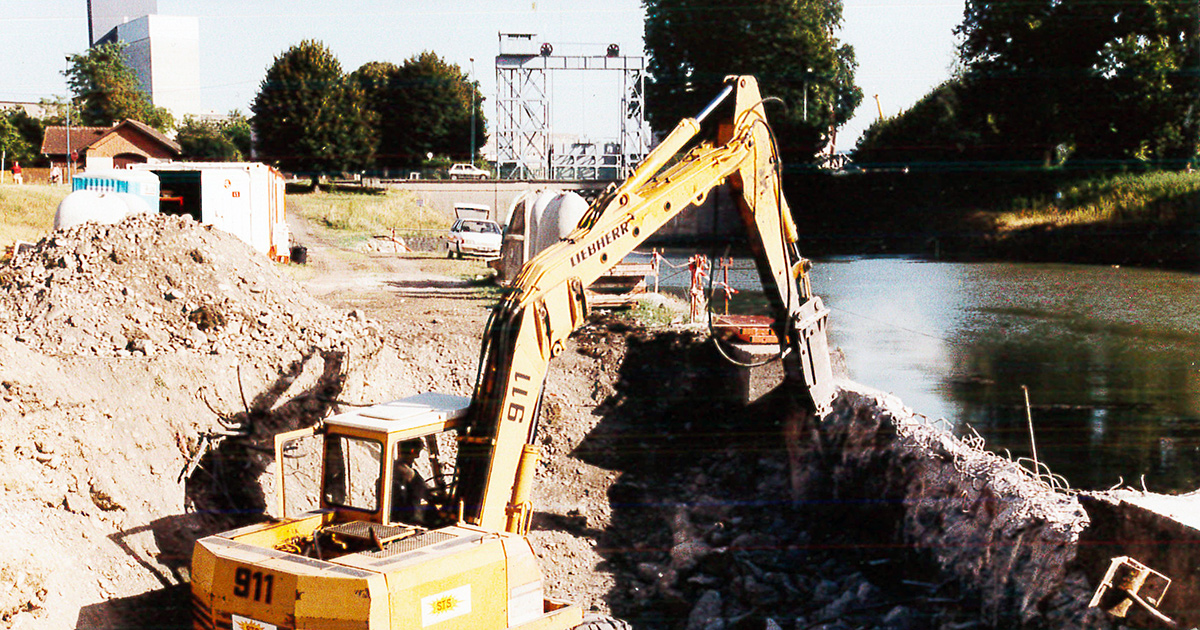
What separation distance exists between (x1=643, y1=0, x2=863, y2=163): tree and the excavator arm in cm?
3737

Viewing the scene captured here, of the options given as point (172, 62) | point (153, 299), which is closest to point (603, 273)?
point (153, 299)

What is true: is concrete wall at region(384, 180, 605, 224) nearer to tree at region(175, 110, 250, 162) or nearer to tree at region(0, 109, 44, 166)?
tree at region(175, 110, 250, 162)

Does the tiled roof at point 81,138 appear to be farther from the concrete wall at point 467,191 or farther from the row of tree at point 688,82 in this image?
the concrete wall at point 467,191

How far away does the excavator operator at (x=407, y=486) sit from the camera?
306 inches

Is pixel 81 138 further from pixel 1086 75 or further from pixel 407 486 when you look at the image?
pixel 407 486

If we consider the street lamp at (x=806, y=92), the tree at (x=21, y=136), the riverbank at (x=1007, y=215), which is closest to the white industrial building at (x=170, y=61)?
the tree at (x=21, y=136)

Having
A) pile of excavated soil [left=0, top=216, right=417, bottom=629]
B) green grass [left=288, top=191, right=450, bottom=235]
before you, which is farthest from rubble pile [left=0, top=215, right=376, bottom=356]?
green grass [left=288, top=191, right=450, bottom=235]

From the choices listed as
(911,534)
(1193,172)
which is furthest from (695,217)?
(911,534)

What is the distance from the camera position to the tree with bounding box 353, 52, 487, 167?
62031mm

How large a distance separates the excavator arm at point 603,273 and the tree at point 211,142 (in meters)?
48.9

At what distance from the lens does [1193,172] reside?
121ft

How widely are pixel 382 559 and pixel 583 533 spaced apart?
572 cm

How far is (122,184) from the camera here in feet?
81.1

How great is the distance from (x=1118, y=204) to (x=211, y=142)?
161ft
